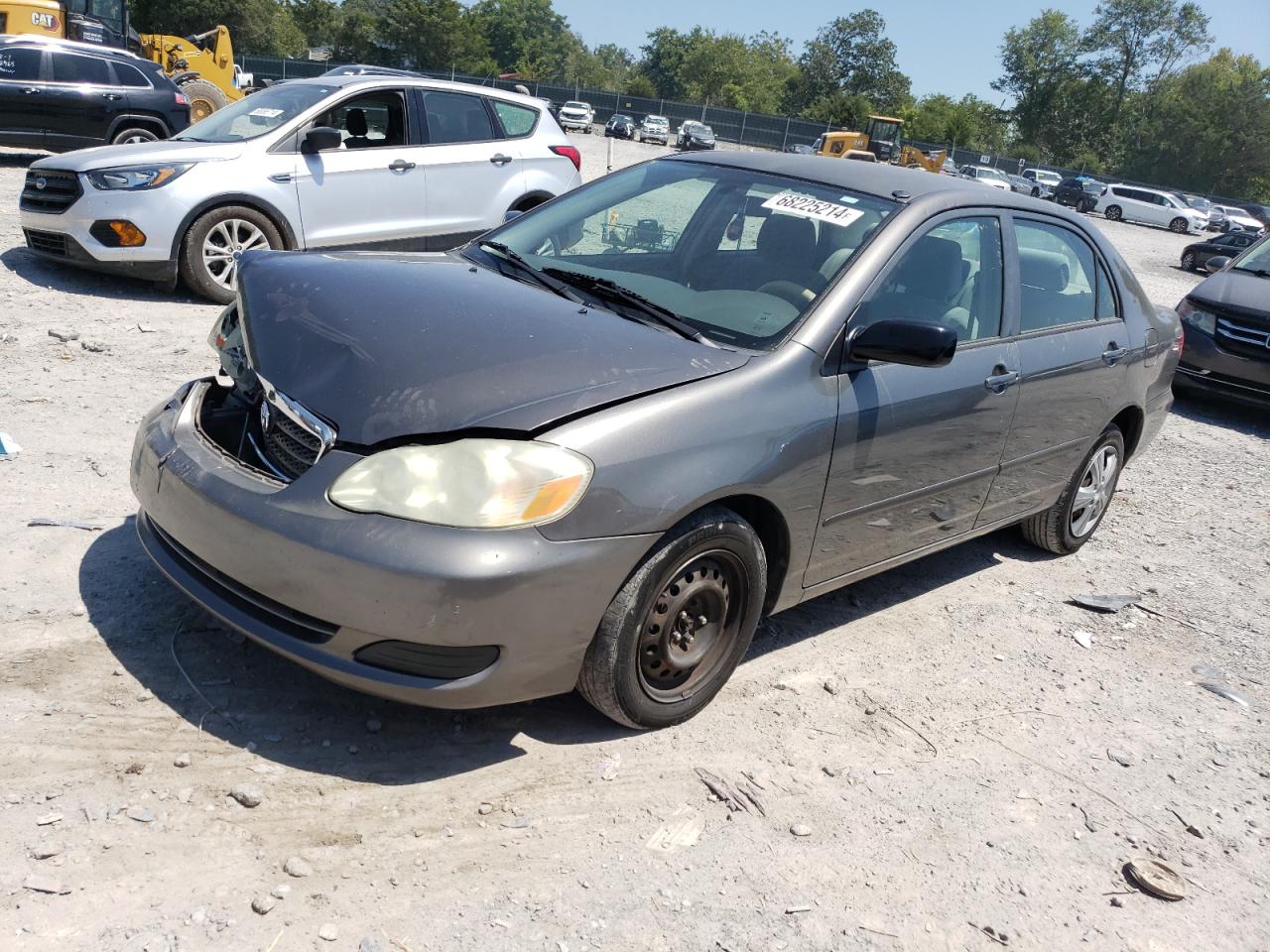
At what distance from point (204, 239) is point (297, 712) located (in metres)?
5.82

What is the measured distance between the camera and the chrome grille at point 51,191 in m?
7.84

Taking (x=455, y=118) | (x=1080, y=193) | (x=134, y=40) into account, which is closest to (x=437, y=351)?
(x=455, y=118)

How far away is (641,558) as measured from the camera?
3.02 meters

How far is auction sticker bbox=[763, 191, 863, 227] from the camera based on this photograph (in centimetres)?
393

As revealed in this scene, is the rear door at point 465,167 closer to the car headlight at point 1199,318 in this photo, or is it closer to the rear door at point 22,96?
the car headlight at point 1199,318

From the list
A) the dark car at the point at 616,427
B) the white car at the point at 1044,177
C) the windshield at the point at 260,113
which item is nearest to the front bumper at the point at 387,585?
the dark car at the point at 616,427

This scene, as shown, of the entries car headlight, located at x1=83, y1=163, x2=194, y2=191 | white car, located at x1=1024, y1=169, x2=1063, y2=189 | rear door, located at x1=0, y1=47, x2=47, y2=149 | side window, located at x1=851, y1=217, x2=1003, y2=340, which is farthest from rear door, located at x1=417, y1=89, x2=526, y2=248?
white car, located at x1=1024, y1=169, x2=1063, y2=189

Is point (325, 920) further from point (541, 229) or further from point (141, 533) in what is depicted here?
point (541, 229)

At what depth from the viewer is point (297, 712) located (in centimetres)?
322

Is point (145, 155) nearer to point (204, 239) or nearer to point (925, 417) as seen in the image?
point (204, 239)

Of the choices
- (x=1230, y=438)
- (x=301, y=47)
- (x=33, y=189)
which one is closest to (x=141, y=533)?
(x=33, y=189)

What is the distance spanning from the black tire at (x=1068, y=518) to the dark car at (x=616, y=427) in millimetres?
585

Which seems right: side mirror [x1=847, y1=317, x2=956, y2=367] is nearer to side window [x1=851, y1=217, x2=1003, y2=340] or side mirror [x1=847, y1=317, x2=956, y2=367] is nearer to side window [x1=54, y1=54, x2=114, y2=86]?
side window [x1=851, y1=217, x2=1003, y2=340]

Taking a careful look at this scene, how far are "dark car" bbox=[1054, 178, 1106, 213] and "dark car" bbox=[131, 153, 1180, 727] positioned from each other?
48683 mm
